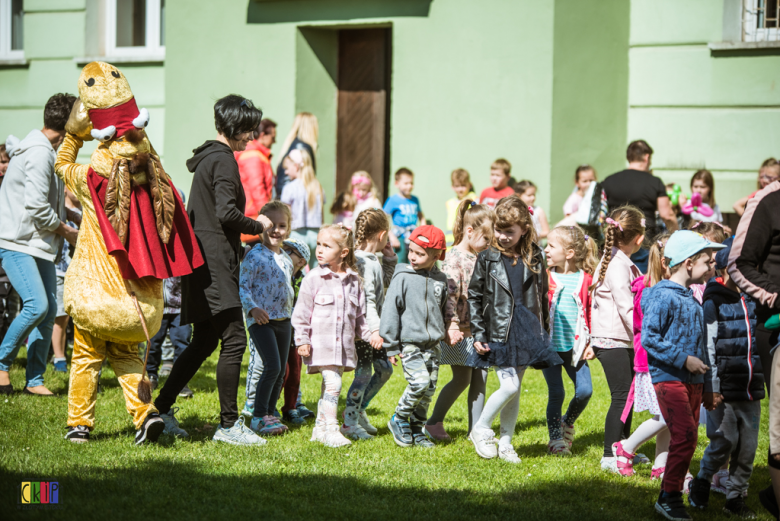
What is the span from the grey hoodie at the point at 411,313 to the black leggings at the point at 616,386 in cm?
114

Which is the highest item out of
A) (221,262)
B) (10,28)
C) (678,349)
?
(10,28)

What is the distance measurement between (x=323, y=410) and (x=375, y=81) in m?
7.08

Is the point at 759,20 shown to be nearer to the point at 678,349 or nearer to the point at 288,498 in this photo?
the point at 678,349

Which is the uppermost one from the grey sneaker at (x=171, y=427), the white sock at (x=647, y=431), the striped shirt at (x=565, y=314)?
the striped shirt at (x=565, y=314)

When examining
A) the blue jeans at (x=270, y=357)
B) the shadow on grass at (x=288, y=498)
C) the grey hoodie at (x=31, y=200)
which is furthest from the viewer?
the grey hoodie at (x=31, y=200)

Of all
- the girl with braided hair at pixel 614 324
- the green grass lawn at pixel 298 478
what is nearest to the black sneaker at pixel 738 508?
the green grass lawn at pixel 298 478

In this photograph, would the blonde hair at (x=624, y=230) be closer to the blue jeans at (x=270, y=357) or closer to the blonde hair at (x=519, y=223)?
the blonde hair at (x=519, y=223)

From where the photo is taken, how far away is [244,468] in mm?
4914

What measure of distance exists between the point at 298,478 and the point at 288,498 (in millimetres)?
368

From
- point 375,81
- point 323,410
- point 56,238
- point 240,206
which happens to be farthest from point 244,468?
point 375,81

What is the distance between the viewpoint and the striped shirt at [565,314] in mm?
5797

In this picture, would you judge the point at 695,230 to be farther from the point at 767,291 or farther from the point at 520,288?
the point at 520,288

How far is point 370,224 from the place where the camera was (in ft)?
19.8

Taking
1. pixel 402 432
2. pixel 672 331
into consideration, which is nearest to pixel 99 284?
pixel 402 432
